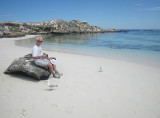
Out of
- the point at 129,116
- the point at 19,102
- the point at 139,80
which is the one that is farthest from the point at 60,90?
the point at 139,80

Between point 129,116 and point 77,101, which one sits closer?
point 129,116

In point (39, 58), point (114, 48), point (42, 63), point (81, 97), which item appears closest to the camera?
point (81, 97)

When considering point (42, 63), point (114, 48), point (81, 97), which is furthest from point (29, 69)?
point (114, 48)

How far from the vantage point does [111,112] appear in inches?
156

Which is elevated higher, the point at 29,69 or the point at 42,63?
the point at 42,63

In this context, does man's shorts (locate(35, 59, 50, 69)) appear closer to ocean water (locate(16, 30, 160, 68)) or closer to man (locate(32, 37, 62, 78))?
man (locate(32, 37, 62, 78))

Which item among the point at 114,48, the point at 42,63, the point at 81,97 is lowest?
the point at 81,97

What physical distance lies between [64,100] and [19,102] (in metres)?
1.44

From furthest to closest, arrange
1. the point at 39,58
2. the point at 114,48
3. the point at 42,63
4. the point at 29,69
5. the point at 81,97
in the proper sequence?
the point at 114,48
the point at 39,58
the point at 42,63
the point at 29,69
the point at 81,97

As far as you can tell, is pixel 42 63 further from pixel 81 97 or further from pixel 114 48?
pixel 114 48

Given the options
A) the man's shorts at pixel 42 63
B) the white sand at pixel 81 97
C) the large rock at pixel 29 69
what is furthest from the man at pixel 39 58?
the white sand at pixel 81 97

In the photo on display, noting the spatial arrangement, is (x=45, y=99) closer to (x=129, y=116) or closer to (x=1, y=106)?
(x=1, y=106)

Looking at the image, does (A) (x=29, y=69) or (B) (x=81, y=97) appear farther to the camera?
(A) (x=29, y=69)

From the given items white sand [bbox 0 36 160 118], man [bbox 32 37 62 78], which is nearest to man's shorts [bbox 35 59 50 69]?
man [bbox 32 37 62 78]
